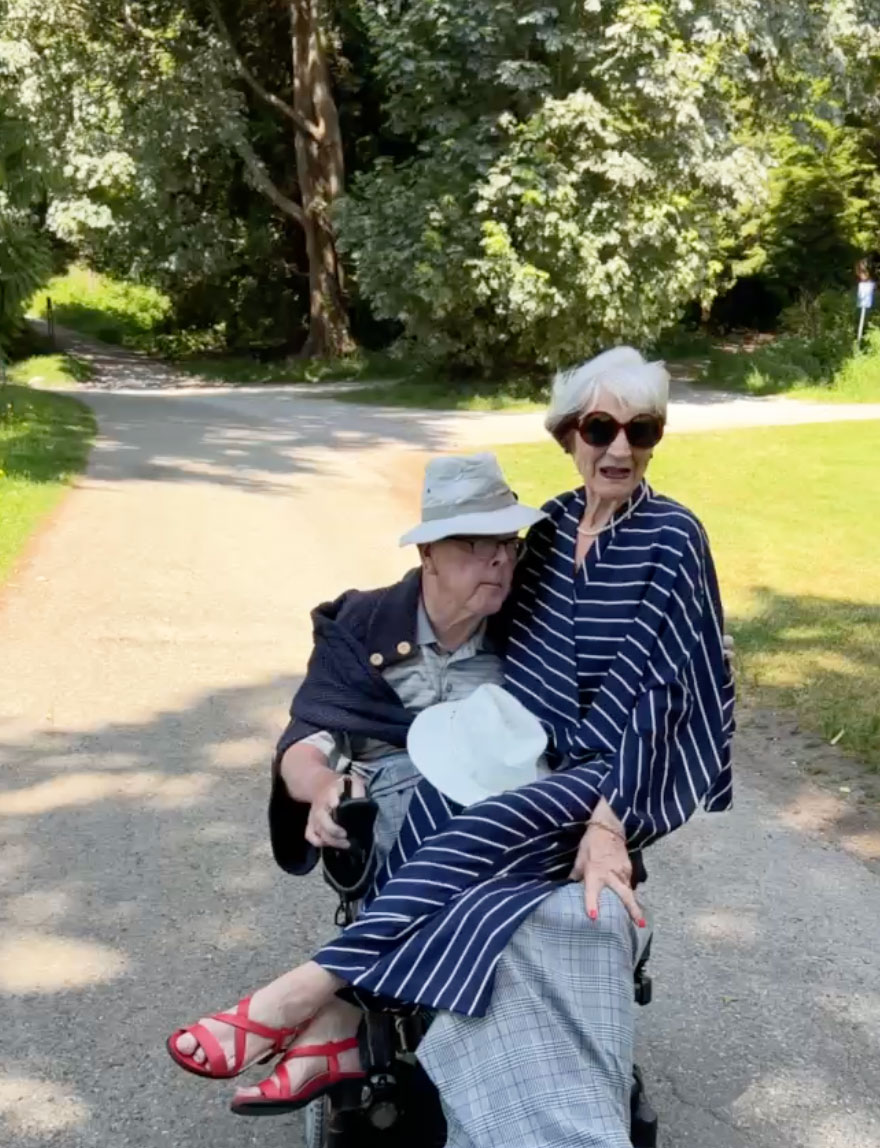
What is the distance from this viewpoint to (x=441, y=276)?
2030 cm

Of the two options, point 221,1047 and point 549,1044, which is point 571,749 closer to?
point 549,1044

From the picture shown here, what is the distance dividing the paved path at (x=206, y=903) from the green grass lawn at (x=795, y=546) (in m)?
0.68

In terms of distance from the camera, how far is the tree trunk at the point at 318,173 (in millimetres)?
26062

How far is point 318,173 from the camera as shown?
27.3 m

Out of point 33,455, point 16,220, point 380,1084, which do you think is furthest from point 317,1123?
point 16,220

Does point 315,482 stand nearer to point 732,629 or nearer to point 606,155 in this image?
point 732,629

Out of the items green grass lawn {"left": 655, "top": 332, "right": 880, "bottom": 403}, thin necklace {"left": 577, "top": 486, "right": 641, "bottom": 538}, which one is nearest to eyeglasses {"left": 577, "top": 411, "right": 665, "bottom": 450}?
thin necklace {"left": 577, "top": 486, "right": 641, "bottom": 538}

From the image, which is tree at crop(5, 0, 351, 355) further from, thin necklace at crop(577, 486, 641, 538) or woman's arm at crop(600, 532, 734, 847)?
woman's arm at crop(600, 532, 734, 847)

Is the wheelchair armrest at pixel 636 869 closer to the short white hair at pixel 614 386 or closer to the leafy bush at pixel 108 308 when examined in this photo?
the short white hair at pixel 614 386

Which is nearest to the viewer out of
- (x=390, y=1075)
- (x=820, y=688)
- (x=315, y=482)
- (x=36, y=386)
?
(x=390, y=1075)

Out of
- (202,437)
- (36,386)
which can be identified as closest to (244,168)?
(36,386)

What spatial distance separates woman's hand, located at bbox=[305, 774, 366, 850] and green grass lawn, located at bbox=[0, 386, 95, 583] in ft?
20.0

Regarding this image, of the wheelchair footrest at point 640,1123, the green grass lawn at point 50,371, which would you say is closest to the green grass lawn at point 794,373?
the green grass lawn at point 50,371

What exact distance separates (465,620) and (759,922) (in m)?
1.67
